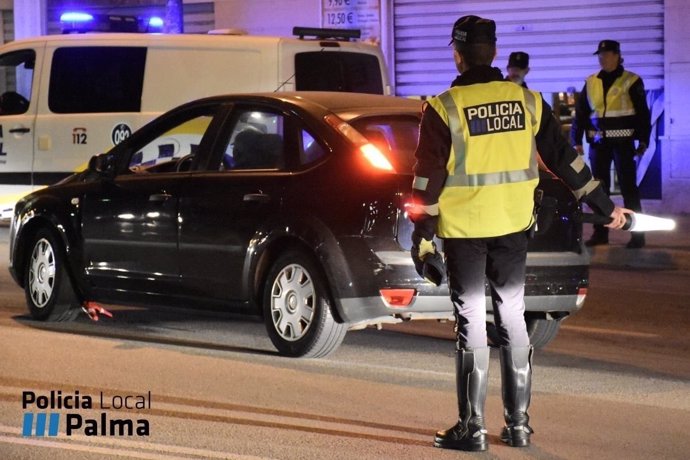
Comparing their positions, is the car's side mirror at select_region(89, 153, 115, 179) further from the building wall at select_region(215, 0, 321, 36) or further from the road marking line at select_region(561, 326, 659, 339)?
the building wall at select_region(215, 0, 321, 36)

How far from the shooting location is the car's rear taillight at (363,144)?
317 inches

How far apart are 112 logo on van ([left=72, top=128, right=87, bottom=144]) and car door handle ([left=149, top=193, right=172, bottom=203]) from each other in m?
5.25

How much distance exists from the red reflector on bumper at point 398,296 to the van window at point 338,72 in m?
5.93

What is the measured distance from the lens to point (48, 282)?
9703mm

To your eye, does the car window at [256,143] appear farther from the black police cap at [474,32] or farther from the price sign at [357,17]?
the price sign at [357,17]

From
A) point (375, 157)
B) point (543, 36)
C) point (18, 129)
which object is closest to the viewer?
point (375, 157)

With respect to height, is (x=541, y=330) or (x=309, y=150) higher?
(x=309, y=150)

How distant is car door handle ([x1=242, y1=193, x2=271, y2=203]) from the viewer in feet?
27.7

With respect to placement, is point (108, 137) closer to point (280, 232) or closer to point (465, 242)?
point (280, 232)

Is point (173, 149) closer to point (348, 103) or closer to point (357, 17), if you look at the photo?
point (348, 103)

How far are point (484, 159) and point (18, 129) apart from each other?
29.8 ft

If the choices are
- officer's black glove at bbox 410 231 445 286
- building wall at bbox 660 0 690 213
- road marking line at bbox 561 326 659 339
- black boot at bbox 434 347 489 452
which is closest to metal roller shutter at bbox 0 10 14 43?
building wall at bbox 660 0 690 213

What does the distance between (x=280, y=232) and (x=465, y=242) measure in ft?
7.33

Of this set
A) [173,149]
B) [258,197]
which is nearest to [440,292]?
[258,197]
